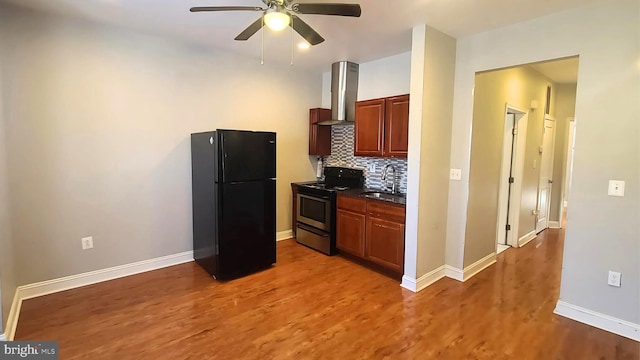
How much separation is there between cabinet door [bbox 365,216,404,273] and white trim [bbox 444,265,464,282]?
1.91 feet

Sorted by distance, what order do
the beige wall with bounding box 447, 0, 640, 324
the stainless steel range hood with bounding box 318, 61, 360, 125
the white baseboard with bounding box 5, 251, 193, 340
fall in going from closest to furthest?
1. the beige wall with bounding box 447, 0, 640, 324
2. the white baseboard with bounding box 5, 251, 193, 340
3. the stainless steel range hood with bounding box 318, 61, 360, 125

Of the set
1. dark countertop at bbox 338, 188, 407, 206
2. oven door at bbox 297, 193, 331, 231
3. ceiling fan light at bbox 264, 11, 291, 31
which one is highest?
ceiling fan light at bbox 264, 11, 291, 31

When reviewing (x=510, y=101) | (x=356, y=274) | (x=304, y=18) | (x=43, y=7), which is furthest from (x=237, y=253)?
(x=510, y=101)

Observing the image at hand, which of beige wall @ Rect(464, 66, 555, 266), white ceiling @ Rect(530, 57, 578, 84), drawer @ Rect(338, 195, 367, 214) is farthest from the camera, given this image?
white ceiling @ Rect(530, 57, 578, 84)

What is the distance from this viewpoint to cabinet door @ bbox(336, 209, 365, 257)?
3715 millimetres

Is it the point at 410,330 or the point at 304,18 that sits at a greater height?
the point at 304,18

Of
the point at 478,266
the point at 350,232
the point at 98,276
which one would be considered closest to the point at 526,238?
the point at 478,266

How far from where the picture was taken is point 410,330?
8.04 ft

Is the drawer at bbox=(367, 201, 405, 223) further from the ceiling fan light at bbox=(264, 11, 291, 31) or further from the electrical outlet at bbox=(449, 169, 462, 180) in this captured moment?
the ceiling fan light at bbox=(264, 11, 291, 31)

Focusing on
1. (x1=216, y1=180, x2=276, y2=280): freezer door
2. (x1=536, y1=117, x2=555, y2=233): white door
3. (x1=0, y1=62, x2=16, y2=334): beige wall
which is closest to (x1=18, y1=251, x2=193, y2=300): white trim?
(x1=0, y1=62, x2=16, y2=334): beige wall

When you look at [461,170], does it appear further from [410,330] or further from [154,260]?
[154,260]

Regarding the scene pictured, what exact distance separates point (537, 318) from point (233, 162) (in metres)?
3.05

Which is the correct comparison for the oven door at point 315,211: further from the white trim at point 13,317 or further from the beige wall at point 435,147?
the white trim at point 13,317

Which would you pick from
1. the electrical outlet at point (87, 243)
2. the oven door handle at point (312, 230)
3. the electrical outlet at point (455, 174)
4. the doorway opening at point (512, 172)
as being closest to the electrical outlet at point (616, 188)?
the electrical outlet at point (455, 174)
